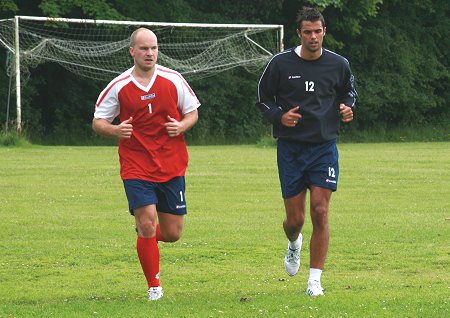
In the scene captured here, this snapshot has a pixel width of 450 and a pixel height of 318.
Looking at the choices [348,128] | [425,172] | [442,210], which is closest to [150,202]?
[442,210]

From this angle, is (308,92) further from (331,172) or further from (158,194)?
(158,194)

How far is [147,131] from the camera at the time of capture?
8.95 m

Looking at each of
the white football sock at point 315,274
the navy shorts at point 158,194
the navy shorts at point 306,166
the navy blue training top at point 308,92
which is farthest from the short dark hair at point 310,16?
A: the white football sock at point 315,274

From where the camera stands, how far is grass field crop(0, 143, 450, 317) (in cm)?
850

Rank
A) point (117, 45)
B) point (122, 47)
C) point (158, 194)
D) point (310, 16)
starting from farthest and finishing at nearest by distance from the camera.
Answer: point (117, 45) → point (122, 47) → point (158, 194) → point (310, 16)

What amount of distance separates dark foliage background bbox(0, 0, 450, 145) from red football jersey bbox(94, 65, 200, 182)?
2955cm

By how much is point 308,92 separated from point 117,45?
2638 cm

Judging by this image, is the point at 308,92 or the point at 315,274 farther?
the point at 308,92

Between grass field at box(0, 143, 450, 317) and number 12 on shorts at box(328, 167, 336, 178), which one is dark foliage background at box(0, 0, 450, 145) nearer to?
grass field at box(0, 143, 450, 317)

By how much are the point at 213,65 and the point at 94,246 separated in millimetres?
24658

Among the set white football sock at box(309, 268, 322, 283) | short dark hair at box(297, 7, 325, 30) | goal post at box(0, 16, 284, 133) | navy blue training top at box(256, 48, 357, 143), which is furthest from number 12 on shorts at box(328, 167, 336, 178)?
goal post at box(0, 16, 284, 133)

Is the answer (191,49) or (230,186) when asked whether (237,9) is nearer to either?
(191,49)

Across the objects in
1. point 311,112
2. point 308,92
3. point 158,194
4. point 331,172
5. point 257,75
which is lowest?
point 158,194

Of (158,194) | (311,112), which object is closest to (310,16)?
(311,112)
